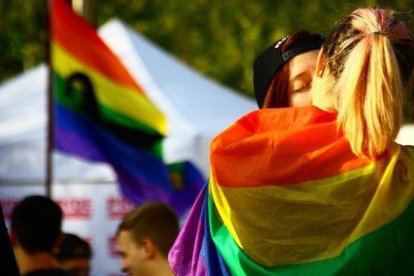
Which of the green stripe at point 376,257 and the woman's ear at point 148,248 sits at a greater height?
the green stripe at point 376,257

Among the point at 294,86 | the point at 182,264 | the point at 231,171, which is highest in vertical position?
the point at 294,86

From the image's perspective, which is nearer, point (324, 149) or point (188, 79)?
point (324, 149)

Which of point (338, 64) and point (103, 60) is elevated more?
point (103, 60)

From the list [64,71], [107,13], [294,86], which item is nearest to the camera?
[294,86]

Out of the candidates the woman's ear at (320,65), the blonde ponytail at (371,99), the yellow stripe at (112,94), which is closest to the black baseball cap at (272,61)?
the woman's ear at (320,65)

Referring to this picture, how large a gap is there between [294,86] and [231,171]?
0.64 m

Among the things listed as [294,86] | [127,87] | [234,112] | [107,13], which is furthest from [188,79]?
[107,13]

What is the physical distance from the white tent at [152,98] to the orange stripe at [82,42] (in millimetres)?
775

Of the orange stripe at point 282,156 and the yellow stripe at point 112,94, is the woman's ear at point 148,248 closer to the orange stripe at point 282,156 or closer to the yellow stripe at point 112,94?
the orange stripe at point 282,156

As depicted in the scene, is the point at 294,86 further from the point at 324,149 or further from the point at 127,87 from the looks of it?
the point at 127,87

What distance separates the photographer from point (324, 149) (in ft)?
9.87

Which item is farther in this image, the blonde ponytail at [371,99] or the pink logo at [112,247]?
the pink logo at [112,247]

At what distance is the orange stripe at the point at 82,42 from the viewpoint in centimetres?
941

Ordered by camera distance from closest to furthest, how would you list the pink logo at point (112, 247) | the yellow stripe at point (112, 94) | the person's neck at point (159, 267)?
the person's neck at point (159, 267)
the yellow stripe at point (112, 94)
the pink logo at point (112, 247)
